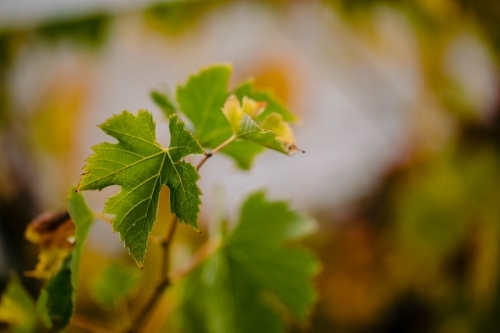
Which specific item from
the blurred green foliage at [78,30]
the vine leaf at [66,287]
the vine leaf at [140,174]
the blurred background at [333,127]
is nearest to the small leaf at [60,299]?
the vine leaf at [66,287]

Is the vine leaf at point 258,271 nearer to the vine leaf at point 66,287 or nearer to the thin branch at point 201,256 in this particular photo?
the thin branch at point 201,256

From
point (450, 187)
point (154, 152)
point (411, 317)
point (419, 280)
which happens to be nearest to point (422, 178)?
point (450, 187)

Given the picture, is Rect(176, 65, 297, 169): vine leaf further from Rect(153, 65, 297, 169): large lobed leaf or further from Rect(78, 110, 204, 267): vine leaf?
Rect(78, 110, 204, 267): vine leaf

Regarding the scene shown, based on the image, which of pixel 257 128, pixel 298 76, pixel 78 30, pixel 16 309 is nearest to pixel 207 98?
pixel 257 128

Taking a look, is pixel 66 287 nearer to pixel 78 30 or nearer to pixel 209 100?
pixel 209 100

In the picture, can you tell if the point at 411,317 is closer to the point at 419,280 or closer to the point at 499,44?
the point at 419,280
